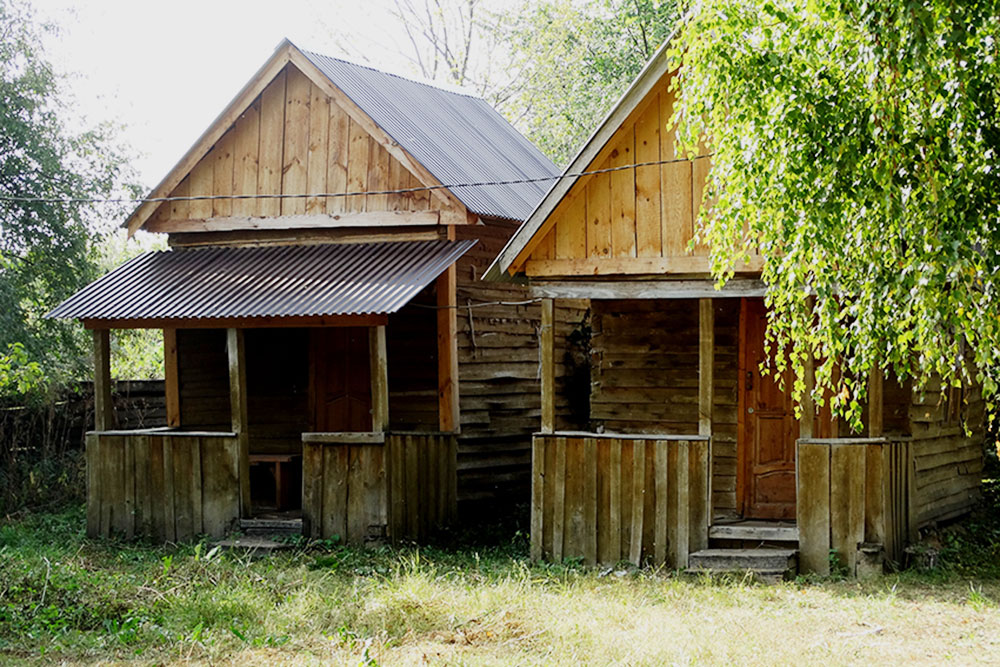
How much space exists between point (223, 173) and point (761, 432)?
306 inches

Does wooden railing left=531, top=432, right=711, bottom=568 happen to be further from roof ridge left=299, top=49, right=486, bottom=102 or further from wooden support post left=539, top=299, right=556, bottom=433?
roof ridge left=299, top=49, right=486, bottom=102

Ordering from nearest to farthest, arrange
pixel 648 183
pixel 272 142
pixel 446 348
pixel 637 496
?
pixel 648 183, pixel 637 496, pixel 446 348, pixel 272 142

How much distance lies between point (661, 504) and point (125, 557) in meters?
6.08

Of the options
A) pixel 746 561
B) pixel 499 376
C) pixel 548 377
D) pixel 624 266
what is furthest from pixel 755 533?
pixel 499 376

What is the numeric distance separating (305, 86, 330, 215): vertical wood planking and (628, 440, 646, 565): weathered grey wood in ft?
18.0

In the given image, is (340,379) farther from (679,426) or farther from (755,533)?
(755,533)

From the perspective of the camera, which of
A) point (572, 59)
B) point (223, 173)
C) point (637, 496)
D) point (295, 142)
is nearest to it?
point (637, 496)

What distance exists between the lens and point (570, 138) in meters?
33.1

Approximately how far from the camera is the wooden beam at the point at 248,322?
532 inches

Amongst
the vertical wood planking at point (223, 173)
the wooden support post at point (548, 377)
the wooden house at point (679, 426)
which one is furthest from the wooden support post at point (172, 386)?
the wooden support post at point (548, 377)

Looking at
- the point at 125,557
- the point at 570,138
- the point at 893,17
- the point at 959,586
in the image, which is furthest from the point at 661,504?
the point at 570,138

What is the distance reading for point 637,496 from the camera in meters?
12.5

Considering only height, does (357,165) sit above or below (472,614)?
above

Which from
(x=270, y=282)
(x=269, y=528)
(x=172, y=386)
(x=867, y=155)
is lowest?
(x=269, y=528)
